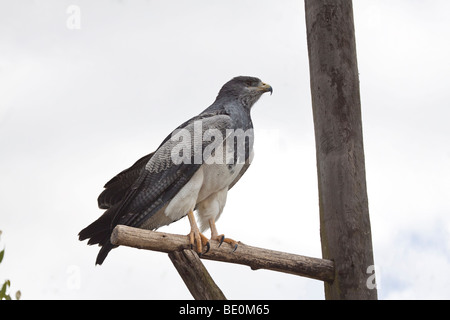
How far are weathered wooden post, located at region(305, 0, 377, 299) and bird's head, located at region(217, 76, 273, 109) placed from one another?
1.01 meters

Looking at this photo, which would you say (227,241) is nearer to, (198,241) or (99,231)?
(198,241)

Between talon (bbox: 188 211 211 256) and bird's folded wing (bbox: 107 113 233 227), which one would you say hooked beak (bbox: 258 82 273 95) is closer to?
bird's folded wing (bbox: 107 113 233 227)

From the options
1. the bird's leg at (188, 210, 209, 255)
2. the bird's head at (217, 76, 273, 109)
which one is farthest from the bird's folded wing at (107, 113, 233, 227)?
the bird's head at (217, 76, 273, 109)

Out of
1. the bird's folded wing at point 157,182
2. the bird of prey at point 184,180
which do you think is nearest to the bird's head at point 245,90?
the bird of prey at point 184,180

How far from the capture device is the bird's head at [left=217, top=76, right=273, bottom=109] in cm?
649

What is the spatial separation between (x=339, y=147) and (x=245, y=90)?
5.08ft

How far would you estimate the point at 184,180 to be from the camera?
557 cm

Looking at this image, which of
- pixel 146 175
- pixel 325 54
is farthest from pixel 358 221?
pixel 146 175

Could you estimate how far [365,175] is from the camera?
534cm

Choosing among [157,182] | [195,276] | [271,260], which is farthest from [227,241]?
[157,182]

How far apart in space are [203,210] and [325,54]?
171 cm

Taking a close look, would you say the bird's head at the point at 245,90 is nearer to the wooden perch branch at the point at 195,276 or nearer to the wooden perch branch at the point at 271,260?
the wooden perch branch at the point at 271,260
